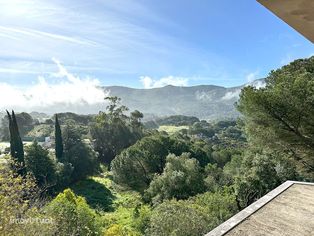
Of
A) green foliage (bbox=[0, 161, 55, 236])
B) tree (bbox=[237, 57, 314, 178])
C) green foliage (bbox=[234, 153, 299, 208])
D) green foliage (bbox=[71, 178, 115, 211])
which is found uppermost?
tree (bbox=[237, 57, 314, 178])

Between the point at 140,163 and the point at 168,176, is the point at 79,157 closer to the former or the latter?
the point at 140,163

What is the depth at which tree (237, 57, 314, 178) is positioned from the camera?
12477mm

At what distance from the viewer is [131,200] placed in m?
32.8

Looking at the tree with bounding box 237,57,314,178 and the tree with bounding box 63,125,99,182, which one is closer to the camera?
the tree with bounding box 237,57,314,178

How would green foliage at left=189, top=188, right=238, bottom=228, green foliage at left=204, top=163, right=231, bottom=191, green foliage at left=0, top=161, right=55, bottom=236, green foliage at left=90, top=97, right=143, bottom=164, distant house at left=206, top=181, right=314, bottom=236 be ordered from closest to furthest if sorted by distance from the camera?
1. distant house at left=206, top=181, right=314, bottom=236
2. green foliage at left=0, top=161, right=55, bottom=236
3. green foliage at left=189, top=188, right=238, bottom=228
4. green foliage at left=204, top=163, right=231, bottom=191
5. green foliage at left=90, top=97, right=143, bottom=164

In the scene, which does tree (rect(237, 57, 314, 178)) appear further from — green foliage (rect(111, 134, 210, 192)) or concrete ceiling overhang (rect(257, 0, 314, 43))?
green foliage (rect(111, 134, 210, 192))

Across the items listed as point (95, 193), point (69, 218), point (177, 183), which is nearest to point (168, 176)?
point (177, 183)

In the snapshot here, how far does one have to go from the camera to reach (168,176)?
2738 cm

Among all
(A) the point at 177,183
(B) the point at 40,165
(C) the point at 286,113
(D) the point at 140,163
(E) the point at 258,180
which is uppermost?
(C) the point at 286,113

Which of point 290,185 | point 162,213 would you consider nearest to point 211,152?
point 162,213

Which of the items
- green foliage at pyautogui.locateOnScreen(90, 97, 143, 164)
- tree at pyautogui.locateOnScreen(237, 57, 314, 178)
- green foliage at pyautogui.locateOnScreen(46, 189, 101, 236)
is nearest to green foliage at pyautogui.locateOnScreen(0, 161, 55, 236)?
green foliage at pyautogui.locateOnScreen(46, 189, 101, 236)

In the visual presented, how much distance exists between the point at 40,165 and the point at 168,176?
A: 1621cm

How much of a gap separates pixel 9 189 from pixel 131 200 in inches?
956

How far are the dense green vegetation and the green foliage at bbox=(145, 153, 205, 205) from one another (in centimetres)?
8
